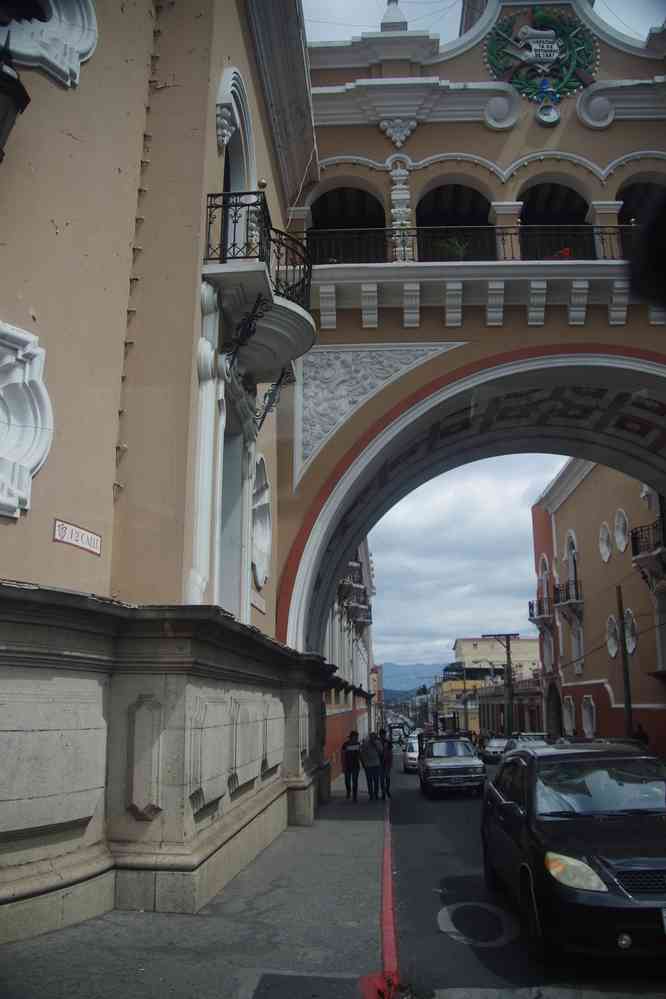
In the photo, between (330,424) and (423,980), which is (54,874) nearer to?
(423,980)

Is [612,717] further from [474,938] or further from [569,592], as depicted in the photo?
[474,938]

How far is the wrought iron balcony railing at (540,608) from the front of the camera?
40.8m

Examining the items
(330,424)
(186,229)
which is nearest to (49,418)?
(186,229)

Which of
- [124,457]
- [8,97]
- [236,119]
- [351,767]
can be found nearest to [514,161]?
[236,119]

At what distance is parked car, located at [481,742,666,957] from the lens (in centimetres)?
523

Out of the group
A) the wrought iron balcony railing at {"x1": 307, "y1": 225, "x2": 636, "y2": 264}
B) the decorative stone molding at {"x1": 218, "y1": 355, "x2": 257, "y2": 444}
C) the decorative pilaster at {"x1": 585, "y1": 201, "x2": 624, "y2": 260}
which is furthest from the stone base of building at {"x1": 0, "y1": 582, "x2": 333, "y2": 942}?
the decorative pilaster at {"x1": 585, "y1": 201, "x2": 624, "y2": 260}

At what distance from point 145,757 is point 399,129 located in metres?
13.8

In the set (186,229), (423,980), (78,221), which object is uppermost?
(186,229)

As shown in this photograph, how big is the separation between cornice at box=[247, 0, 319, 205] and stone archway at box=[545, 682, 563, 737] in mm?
30326

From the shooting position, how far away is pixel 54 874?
6.06 meters

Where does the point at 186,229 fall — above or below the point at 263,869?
above

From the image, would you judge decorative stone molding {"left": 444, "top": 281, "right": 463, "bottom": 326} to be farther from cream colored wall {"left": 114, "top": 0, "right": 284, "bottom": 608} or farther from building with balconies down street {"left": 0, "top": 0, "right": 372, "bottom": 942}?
cream colored wall {"left": 114, "top": 0, "right": 284, "bottom": 608}

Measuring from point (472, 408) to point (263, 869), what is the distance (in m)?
10.2

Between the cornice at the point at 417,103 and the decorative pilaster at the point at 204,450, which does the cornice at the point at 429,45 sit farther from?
the decorative pilaster at the point at 204,450
